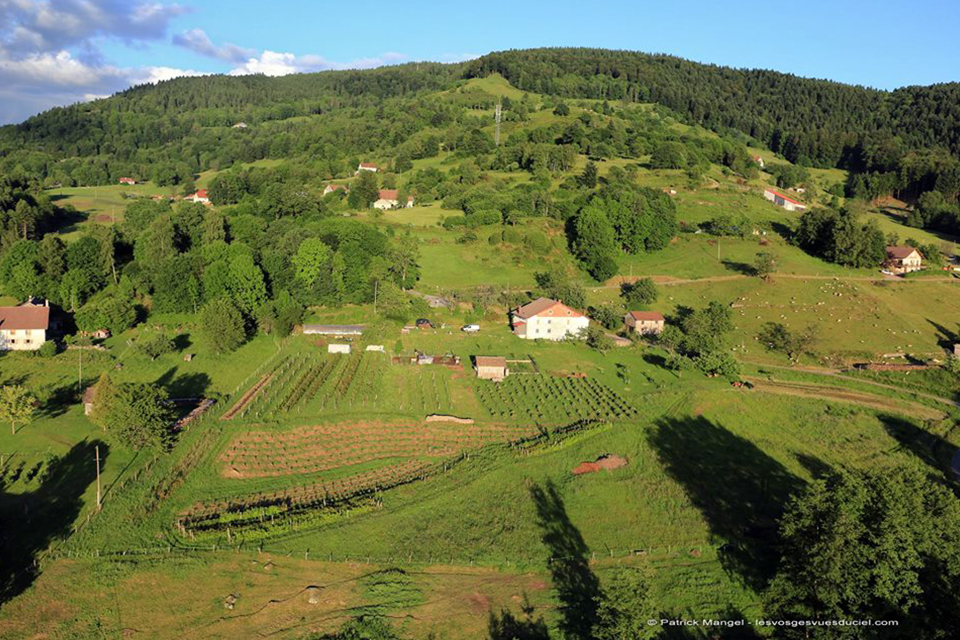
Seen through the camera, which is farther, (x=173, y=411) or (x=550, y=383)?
(x=550, y=383)

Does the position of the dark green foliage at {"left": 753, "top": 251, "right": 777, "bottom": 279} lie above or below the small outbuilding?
above

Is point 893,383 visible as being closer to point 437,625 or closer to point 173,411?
point 437,625

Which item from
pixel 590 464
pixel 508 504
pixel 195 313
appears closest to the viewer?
pixel 508 504

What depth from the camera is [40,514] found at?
27.7 meters

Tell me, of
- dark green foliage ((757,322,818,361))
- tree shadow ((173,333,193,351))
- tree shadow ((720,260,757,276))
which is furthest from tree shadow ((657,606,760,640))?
tree shadow ((720,260,757,276))

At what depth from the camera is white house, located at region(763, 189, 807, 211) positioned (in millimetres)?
97500

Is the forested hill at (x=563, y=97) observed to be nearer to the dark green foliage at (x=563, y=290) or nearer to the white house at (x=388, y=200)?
the white house at (x=388, y=200)

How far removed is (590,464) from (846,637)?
49.4ft

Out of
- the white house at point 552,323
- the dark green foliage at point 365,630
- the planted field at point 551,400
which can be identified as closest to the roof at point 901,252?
the white house at point 552,323

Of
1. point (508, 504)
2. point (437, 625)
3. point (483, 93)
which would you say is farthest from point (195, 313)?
point (483, 93)

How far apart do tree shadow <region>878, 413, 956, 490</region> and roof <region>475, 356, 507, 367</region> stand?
26702mm

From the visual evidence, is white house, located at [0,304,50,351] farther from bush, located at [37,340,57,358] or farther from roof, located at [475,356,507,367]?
roof, located at [475,356,507,367]

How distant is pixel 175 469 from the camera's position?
105ft

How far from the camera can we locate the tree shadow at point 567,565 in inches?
909
